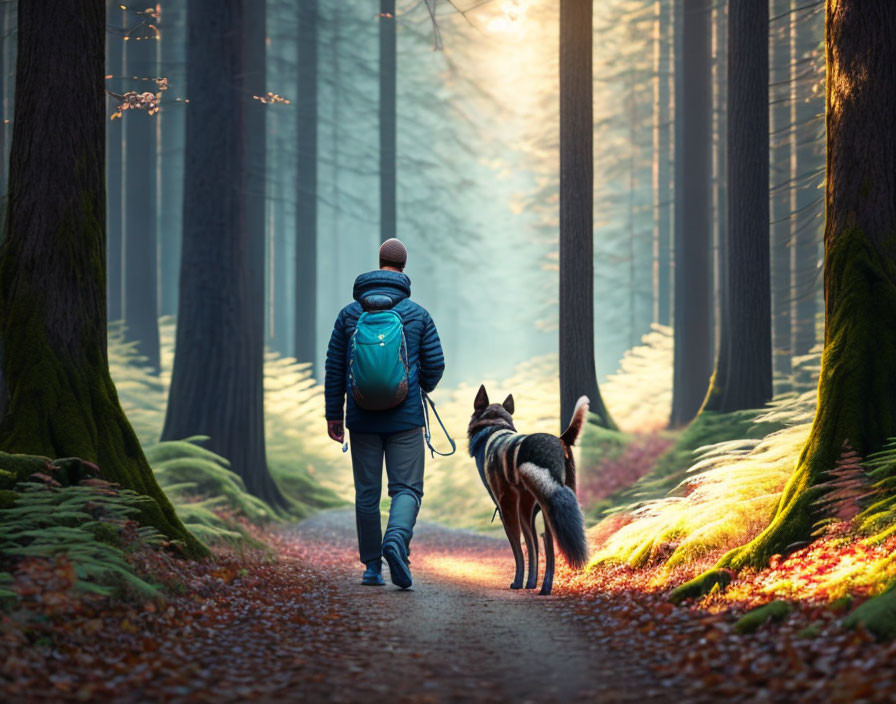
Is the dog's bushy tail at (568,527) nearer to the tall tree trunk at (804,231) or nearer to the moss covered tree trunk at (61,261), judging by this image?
the moss covered tree trunk at (61,261)

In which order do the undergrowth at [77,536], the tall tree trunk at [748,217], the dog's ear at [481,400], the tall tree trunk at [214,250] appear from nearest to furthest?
1. the undergrowth at [77,536]
2. the dog's ear at [481,400]
3. the tall tree trunk at [214,250]
4. the tall tree trunk at [748,217]

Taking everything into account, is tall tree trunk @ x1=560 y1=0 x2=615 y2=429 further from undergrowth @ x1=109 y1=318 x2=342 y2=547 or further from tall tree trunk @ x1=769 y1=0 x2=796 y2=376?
tall tree trunk @ x1=769 y1=0 x2=796 y2=376

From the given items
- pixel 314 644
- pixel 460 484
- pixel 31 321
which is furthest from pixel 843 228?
pixel 460 484

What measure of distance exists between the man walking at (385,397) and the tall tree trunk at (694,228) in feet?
40.8

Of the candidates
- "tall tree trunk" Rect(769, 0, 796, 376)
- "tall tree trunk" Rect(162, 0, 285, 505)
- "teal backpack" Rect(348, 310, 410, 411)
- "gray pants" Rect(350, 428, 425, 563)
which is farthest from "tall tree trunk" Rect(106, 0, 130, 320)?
"teal backpack" Rect(348, 310, 410, 411)

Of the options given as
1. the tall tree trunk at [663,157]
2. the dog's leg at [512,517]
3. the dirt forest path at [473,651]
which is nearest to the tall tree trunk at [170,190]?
the tall tree trunk at [663,157]

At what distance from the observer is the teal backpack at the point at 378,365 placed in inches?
280

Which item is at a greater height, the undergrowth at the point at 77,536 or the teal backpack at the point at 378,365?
the teal backpack at the point at 378,365

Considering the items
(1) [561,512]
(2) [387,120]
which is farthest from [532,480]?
(2) [387,120]

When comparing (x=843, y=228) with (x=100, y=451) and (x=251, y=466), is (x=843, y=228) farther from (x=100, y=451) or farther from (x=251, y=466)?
(x=251, y=466)

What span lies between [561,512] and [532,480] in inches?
15.3

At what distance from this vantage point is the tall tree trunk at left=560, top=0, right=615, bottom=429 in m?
12.1

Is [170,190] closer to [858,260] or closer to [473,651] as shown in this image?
[858,260]

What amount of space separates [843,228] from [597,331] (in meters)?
35.5
